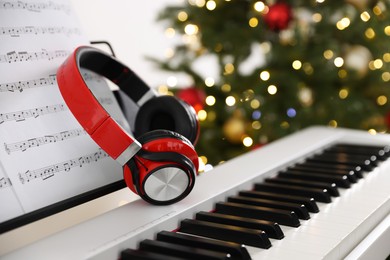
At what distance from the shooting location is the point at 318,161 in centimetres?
149

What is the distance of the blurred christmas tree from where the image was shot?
2619 millimetres

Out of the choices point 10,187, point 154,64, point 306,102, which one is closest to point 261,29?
point 306,102

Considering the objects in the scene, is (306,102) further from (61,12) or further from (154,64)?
(61,12)

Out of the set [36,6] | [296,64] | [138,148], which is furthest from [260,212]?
[296,64]

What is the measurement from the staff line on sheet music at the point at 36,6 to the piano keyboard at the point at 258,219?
0.45 meters

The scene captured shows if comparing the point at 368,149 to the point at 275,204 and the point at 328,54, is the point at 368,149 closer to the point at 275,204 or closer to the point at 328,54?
the point at 275,204

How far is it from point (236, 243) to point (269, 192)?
0.94 ft

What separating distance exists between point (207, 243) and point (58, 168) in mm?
321

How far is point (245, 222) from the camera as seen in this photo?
1.03 meters

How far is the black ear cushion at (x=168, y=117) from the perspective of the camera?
1235 millimetres

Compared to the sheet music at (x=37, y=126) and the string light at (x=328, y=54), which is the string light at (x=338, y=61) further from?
the sheet music at (x=37, y=126)

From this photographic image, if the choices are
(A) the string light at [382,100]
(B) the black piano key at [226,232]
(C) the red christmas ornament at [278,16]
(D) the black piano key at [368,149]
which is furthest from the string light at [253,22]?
(B) the black piano key at [226,232]

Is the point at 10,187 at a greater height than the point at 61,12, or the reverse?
the point at 61,12

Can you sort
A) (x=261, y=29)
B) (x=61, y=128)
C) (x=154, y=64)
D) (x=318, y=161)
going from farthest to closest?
1. (x=154, y=64)
2. (x=261, y=29)
3. (x=318, y=161)
4. (x=61, y=128)
